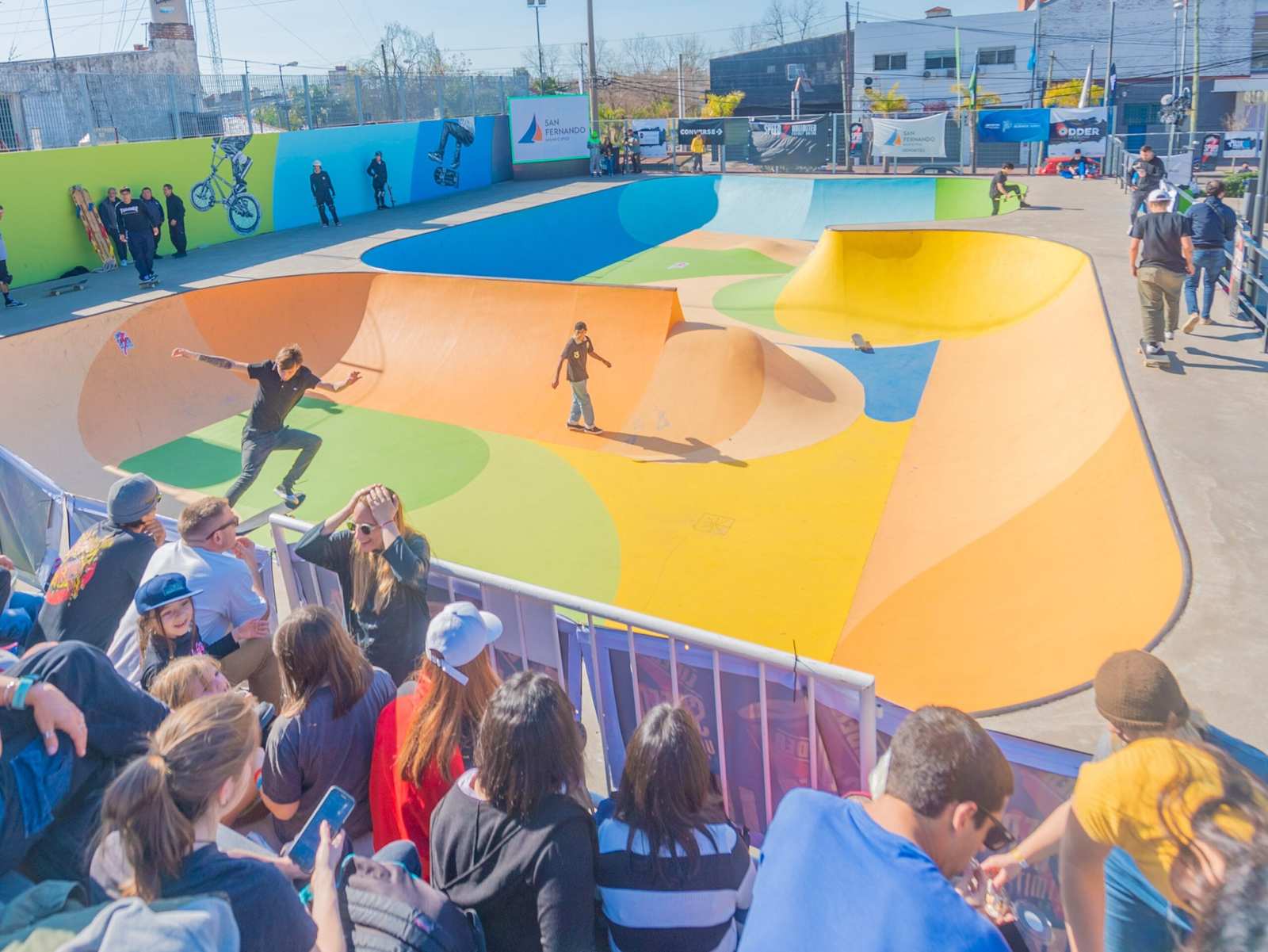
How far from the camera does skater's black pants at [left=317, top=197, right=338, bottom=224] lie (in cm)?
2064

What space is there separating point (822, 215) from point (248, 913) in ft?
83.6

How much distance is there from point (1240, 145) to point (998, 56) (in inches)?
871

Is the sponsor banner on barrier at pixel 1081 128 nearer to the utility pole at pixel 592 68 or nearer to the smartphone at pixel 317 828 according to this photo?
the utility pole at pixel 592 68

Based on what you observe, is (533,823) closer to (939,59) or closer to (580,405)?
(580,405)

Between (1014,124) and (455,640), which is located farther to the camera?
(1014,124)

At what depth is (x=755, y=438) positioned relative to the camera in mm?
10469

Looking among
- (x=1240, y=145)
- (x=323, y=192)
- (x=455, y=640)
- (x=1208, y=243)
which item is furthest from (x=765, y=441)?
(x=1240, y=145)

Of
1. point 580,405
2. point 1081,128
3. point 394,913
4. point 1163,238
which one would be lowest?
point 580,405

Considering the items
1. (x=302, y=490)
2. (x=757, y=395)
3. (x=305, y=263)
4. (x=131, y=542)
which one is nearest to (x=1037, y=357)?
(x=757, y=395)

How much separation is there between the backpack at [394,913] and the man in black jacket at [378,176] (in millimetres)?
22965

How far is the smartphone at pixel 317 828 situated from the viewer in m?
2.26

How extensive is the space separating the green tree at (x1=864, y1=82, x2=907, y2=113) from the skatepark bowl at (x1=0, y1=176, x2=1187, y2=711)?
36333 millimetres

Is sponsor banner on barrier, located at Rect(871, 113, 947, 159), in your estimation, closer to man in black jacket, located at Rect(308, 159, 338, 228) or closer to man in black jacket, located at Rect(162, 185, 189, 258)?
man in black jacket, located at Rect(308, 159, 338, 228)

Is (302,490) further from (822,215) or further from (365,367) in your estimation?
(822,215)
